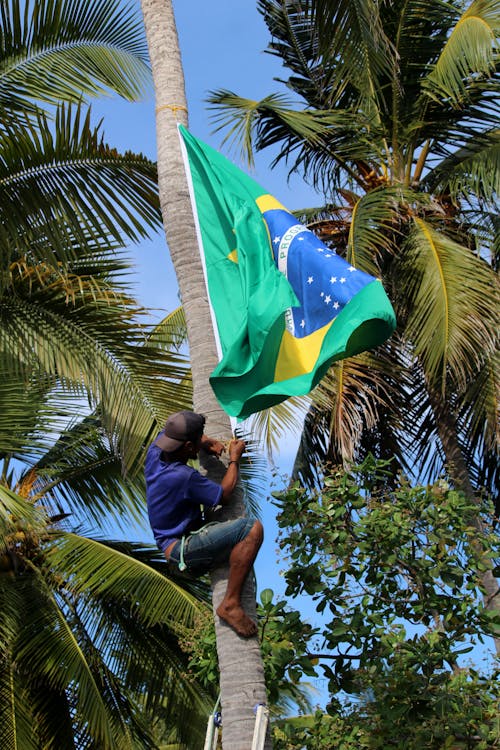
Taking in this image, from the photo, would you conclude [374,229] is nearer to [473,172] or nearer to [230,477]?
[473,172]

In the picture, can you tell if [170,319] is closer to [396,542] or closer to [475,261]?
[475,261]

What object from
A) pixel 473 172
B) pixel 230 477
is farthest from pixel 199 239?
pixel 473 172

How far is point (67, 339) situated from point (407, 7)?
831 centimetres

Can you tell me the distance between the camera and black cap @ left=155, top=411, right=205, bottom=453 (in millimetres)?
5504

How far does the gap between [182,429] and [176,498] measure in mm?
355

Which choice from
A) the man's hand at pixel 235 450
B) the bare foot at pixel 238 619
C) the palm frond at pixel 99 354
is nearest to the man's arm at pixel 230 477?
the man's hand at pixel 235 450

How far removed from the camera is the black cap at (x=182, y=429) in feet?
18.1

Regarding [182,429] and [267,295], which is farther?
[267,295]

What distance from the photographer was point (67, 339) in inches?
385

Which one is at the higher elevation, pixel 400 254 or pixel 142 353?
pixel 400 254

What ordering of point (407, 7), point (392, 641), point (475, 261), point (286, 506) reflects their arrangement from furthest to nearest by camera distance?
point (407, 7), point (475, 261), point (286, 506), point (392, 641)

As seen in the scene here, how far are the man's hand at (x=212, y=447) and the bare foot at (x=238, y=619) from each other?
81 centimetres

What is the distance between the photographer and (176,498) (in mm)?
5465

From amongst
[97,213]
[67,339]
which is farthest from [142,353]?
[97,213]
